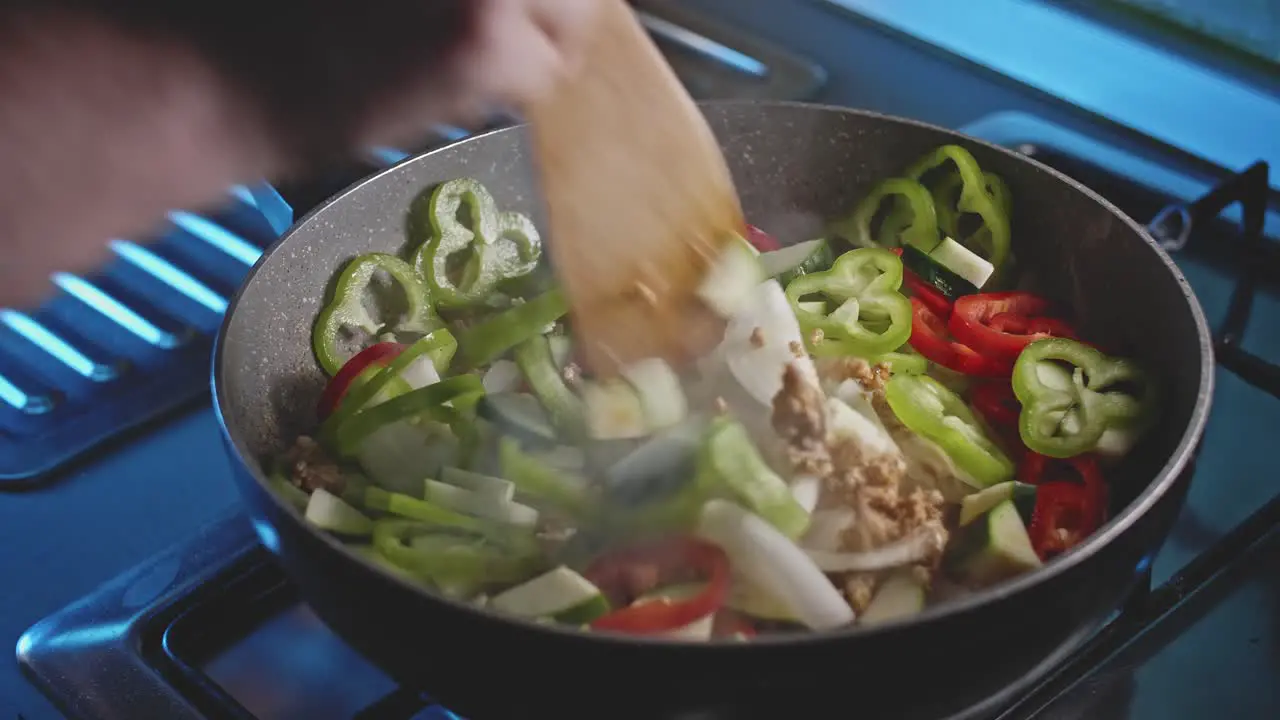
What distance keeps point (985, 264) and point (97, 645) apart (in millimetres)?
831

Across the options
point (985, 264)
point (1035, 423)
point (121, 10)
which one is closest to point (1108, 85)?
point (985, 264)

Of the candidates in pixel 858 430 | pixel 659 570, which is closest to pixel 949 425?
pixel 858 430

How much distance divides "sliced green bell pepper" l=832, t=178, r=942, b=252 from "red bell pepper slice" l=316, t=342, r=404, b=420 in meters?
0.48

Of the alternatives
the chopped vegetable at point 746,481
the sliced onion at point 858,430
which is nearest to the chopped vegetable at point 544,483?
the chopped vegetable at point 746,481

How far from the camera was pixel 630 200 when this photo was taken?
3.25ft

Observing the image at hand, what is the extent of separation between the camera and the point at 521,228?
3.91 ft

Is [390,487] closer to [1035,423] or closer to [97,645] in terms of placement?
[97,645]

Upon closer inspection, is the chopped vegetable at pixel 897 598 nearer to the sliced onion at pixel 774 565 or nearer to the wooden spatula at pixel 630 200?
the sliced onion at pixel 774 565

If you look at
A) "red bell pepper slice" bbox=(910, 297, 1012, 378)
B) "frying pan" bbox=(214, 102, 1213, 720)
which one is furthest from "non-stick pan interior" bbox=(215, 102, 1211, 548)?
"red bell pepper slice" bbox=(910, 297, 1012, 378)

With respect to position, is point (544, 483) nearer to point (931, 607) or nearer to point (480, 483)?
point (480, 483)

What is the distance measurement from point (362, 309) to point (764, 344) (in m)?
0.37

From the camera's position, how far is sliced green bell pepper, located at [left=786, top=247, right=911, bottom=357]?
105 centimetres

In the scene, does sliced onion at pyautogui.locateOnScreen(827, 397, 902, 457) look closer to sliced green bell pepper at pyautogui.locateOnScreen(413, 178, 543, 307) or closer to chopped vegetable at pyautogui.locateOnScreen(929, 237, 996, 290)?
chopped vegetable at pyautogui.locateOnScreen(929, 237, 996, 290)

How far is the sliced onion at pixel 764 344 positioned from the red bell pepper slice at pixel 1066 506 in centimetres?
Answer: 20
